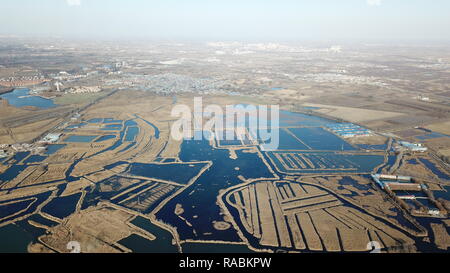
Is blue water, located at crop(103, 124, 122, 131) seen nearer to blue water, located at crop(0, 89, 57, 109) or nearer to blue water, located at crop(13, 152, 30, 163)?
blue water, located at crop(13, 152, 30, 163)

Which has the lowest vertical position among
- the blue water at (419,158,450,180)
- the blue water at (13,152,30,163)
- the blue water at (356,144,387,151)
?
the blue water at (419,158,450,180)

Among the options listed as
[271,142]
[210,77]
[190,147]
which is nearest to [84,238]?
[190,147]

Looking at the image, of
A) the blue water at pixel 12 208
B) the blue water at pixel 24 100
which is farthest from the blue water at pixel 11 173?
the blue water at pixel 24 100

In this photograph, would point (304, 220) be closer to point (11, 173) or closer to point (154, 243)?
point (154, 243)

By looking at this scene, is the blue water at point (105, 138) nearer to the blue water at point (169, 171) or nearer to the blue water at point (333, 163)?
the blue water at point (169, 171)

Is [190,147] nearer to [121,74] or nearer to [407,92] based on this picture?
[407,92]

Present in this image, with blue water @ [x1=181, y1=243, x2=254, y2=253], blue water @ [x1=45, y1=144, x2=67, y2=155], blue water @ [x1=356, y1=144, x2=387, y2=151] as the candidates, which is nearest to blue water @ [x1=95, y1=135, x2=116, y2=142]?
blue water @ [x1=45, y1=144, x2=67, y2=155]

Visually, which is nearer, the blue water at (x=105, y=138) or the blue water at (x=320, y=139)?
the blue water at (x=320, y=139)

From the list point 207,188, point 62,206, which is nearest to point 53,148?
point 62,206
